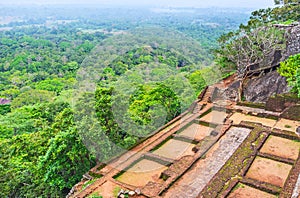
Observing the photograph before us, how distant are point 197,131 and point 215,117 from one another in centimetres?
173

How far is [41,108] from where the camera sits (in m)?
26.8

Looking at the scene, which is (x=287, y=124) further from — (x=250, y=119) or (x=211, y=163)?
(x=211, y=163)

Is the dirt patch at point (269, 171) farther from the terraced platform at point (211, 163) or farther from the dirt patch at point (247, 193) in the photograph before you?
the dirt patch at point (247, 193)

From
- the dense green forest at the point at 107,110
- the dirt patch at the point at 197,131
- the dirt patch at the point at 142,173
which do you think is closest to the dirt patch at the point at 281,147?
the dirt patch at the point at 197,131

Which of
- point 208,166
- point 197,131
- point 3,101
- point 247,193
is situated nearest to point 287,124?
point 197,131

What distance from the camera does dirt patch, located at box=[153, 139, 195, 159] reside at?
11242 millimetres

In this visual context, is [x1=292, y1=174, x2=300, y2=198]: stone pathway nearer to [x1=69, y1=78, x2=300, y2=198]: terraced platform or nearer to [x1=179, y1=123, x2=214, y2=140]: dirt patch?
[x1=69, y1=78, x2=300, y2=198]: terraced platform

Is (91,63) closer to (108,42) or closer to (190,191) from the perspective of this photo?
(108,42)

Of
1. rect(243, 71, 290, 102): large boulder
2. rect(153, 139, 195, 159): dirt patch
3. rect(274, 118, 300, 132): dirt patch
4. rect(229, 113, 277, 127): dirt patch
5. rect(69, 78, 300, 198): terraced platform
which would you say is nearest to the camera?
rect(69, 78, 300, 198): terraced platform

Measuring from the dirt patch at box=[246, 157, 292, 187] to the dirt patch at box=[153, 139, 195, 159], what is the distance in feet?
8.08

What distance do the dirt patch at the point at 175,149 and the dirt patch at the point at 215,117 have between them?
7.76 ft

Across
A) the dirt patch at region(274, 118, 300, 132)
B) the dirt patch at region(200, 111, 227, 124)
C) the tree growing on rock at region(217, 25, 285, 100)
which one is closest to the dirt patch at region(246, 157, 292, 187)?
the dirt patch at region(274, 118, 300, 132)

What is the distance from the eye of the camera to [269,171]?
931 cm

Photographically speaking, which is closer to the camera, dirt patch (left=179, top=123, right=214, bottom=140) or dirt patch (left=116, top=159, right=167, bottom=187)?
dirt patch (left=116, top=159, right=167, bottom=187)
